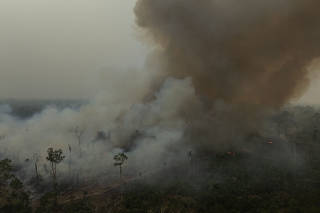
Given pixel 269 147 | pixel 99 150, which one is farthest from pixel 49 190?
pixel 269 147

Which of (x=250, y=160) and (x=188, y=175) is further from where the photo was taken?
(x=250, y=160)

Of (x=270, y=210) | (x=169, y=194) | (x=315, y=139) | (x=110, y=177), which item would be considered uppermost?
(x=315, y=139)

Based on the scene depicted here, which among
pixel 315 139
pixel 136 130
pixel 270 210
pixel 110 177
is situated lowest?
pixel 270 210

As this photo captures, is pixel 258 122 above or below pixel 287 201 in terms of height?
above

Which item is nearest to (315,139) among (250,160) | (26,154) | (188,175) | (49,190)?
(250,160)

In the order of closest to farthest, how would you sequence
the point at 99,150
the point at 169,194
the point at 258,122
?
1. the point at 169,194
2. the point at 99,150
3. the point at 258,122

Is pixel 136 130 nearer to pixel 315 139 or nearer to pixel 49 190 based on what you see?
pixel 49 190

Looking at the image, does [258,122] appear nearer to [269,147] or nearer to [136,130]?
[269,147]

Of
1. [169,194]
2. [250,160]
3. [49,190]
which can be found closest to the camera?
[169,194]

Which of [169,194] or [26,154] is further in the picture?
[26,154]
